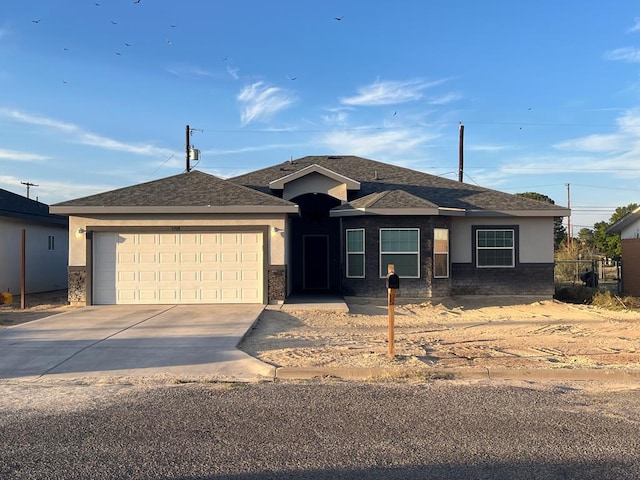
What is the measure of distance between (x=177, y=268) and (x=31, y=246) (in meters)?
8.88

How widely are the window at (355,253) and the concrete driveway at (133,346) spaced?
14.0 ft

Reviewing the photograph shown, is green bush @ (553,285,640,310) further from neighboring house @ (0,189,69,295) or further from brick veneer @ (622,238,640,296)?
neighboring house @ (0,189,69,295)

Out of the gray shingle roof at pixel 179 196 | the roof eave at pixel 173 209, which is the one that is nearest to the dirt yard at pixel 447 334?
the roof eave at pixel 173 209

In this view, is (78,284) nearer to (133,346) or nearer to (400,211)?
(133,346)

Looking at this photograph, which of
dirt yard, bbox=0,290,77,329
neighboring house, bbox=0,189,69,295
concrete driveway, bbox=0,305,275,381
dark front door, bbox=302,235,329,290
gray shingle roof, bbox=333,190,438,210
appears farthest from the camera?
dark front door, bbox=302,235,329,290

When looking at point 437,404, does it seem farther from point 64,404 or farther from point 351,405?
point 64,404

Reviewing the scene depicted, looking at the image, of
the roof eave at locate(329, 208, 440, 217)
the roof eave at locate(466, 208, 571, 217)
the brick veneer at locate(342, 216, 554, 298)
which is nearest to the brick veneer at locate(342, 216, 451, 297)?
the brick veneer at locate(342, 216, 554, 298)

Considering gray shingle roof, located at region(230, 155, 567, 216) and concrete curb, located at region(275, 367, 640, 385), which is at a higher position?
gray shingle roof, located at region(230, 155, 567, 216)

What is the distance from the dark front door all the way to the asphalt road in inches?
567

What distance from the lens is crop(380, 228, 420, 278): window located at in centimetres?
1805

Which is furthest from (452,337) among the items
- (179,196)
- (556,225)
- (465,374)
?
(556,225)

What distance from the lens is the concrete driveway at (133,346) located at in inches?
340

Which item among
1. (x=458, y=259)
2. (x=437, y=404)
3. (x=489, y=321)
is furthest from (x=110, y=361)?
(x=458, y=259)

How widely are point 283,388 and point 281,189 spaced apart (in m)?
12.8
